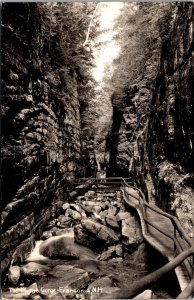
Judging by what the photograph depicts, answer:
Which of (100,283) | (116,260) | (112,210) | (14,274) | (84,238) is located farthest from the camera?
(112,210)

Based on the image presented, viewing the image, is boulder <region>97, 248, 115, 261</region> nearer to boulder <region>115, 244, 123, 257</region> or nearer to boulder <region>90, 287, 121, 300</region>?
boulder <region>115, 244, 123, 257</region>

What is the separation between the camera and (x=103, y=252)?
15.2 feet

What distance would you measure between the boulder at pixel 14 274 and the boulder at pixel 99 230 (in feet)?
4.56

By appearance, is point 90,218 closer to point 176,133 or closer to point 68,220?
point 68,220

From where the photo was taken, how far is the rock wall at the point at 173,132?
4441 millimetres

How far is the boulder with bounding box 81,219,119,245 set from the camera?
486cm

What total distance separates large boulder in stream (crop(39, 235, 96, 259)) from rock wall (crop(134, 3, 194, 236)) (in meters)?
1.71

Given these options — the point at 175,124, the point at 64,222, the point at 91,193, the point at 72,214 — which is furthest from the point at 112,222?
the point at 175,124

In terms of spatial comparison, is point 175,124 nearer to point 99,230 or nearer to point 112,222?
point 112,222

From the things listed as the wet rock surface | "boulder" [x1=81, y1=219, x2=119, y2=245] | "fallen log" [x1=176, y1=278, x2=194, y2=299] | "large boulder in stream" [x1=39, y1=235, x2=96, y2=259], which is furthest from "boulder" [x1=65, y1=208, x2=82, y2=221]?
"fallen log" [x1=176, y1=278, x2=194, y2=299]

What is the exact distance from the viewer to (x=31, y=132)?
4652 mm

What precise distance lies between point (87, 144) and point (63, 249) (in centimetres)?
217

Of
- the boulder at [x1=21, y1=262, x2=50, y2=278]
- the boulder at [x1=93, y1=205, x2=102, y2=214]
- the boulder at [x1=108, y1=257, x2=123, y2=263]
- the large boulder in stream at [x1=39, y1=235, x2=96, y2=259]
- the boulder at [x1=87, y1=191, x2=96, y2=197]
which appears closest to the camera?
the boulder at [x1=21, y1=262, x2=50, y2=278]

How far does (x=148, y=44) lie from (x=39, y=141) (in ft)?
8.55
